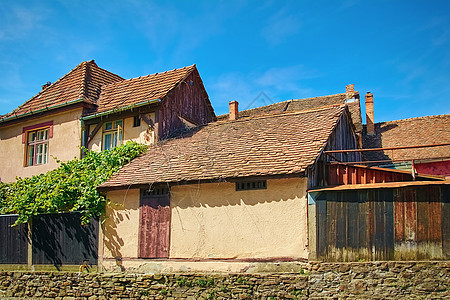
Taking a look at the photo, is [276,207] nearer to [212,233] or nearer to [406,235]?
[212,233]

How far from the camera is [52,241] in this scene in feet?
47.2

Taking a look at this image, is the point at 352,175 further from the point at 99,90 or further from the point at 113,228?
the point at 99,90

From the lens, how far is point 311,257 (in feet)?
35.2

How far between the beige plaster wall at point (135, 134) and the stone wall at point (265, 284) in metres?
Result: 5.31

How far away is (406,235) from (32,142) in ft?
50.5

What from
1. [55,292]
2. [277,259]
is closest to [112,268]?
[55,292]

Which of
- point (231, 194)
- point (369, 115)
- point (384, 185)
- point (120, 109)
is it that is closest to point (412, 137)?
point (369, 115)

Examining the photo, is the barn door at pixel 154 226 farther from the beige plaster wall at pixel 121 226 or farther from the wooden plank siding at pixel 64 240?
the wooden plank siding at pixel 64 240

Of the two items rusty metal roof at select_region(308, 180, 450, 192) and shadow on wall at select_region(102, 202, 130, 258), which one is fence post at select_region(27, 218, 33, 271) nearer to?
shadow on wall at select_region(102, 202, 130, 258)

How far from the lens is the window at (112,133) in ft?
55.5

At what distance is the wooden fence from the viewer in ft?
45.7

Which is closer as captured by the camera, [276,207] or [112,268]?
[276,207]

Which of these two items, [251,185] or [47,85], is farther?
[47,85]

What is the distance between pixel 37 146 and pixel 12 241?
4.83 m
